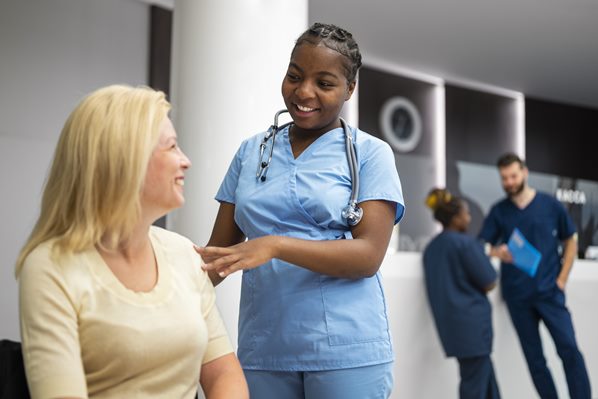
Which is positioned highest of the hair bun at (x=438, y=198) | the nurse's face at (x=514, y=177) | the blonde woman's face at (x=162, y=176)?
the nurse's face at (x=514, y=177)

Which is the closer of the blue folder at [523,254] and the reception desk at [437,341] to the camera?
the reception desk at [437,341]

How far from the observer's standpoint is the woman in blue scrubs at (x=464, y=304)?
3.87 m

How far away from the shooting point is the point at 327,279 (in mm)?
1554

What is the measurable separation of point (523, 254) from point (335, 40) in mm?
2721

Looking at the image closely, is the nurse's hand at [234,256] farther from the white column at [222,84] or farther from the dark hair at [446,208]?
the dark hair at [446,208]

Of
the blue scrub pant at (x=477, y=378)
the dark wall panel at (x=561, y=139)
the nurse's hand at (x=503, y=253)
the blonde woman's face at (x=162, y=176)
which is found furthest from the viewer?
the dark wall panel at (x=561, y=139)

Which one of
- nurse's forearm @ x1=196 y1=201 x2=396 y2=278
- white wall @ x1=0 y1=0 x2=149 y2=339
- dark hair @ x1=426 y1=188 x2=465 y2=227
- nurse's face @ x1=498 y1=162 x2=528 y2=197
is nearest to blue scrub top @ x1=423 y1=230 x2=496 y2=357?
dark hair @ x1=426 y1=188 x2=465 y2=227

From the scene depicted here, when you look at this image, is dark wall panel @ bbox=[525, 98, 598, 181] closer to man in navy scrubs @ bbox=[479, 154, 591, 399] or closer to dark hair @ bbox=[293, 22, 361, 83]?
man in navy scrubs @ bbox=[479, 154, 591, 399]

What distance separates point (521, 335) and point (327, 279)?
2898 mm

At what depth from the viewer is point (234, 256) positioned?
1352mm

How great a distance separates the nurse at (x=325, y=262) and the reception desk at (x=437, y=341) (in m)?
2.09

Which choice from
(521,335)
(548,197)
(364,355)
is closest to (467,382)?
(521,335)

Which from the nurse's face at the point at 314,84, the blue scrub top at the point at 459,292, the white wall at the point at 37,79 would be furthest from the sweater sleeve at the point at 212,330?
the white wall at the point at 37,79

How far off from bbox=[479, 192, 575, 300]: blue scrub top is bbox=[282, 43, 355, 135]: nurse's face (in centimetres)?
285
